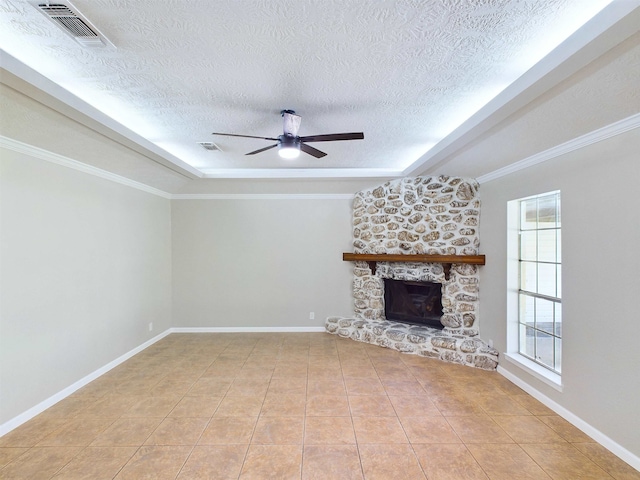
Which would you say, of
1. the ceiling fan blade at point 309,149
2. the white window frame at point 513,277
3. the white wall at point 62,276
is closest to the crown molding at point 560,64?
the white window frame at point 513,277

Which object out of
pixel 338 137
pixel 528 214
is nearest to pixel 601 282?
pixel 528 214

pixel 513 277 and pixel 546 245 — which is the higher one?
pixel 546 245

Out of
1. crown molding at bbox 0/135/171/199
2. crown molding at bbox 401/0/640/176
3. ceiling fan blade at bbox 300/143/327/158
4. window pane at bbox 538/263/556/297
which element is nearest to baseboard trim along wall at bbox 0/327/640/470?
window pane at bbox 538/263/556/297

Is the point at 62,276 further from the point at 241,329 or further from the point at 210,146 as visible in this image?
the point at 241,329

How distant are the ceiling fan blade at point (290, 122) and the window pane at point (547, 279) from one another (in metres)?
3.04

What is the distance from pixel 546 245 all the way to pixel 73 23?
4394 millimetres

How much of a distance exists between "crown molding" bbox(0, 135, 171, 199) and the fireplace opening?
4275 mm

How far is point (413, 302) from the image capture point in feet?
17.0

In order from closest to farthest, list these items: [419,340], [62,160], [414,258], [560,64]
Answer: [560,64]
[62,160]
[419,340]
[414,258]

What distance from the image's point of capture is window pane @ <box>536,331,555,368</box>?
336 cm

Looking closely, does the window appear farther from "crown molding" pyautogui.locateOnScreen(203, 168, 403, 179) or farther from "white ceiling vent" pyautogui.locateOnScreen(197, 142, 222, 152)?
"white ceiling vent" pyautogui.locateOnScreen(197, 142, 222, 152)

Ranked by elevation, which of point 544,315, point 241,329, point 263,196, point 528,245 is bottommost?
point 241,329

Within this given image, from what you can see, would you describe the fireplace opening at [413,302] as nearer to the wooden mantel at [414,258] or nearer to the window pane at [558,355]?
the wooden mantel at [414,258]

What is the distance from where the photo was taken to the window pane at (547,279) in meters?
3.27
